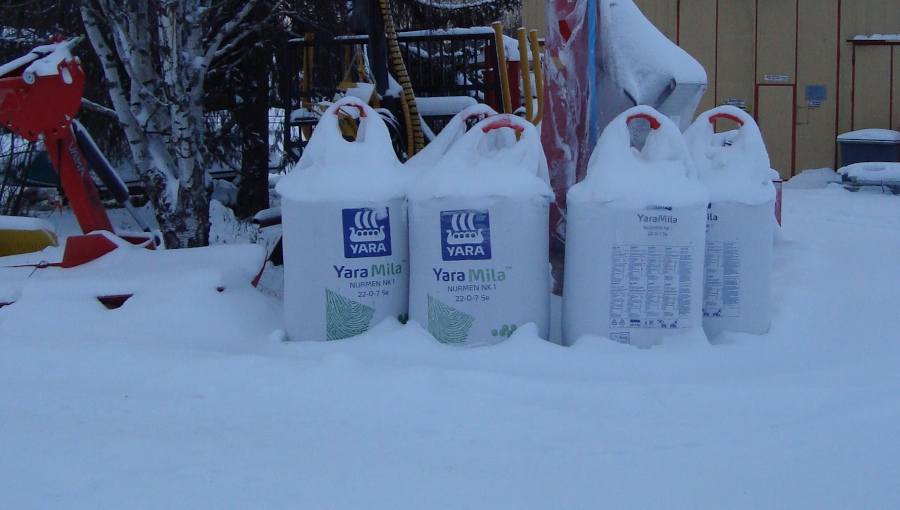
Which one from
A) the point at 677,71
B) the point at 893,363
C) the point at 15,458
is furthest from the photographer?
the point at 677,71

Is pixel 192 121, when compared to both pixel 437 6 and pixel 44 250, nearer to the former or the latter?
pixel 44 250

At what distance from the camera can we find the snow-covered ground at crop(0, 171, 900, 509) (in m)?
2.04

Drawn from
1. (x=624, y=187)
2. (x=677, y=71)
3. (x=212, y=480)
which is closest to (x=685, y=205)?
(x=624, y=187)

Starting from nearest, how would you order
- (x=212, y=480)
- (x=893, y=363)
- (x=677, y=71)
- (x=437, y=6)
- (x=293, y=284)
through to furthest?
1. (x=212, y=480)
2. (x=893, y=363)
3. (x=293, y=284)
4. (x=677, y=71)
5. (x=437, y=6)

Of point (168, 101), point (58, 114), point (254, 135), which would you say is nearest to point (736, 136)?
point (168, 101)

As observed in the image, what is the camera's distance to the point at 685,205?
2979 millimetres

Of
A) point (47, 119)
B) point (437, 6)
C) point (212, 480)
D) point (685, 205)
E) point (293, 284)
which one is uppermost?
point (437, 6)

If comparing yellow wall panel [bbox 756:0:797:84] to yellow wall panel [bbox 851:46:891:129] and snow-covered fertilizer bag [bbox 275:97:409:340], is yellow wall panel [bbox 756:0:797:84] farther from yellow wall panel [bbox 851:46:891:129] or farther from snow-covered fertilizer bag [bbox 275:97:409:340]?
snow-covered fertilizer bag [bbox 275:97:409:340]

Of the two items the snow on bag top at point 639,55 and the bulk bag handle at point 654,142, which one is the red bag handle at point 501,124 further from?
the snow on bag top at point 639,55

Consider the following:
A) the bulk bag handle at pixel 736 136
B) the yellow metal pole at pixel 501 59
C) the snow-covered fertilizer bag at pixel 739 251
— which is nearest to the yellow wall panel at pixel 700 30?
the yellow metal pole at pixel 501 59

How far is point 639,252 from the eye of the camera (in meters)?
3.00

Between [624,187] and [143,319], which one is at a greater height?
[624,187]

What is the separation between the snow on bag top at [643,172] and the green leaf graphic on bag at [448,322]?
0.61 m

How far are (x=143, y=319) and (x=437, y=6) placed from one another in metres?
3.70
